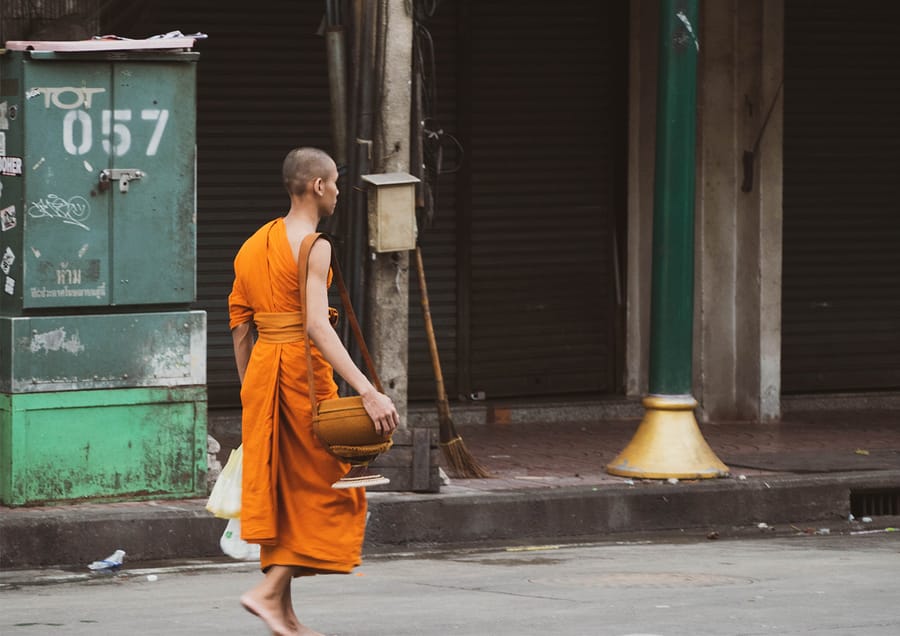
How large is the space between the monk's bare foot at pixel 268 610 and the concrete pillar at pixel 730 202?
7.51 meters

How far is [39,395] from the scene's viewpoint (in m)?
9.35

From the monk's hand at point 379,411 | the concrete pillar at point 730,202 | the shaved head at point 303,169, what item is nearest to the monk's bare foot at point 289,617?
the monk's hand at point 379,411

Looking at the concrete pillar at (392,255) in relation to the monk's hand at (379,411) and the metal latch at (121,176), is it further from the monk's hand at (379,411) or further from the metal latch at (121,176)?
the monk's hand at (379,411)

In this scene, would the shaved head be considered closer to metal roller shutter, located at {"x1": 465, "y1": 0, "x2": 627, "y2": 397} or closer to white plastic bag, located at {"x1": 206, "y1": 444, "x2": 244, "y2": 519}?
white plastic bag, located at {"x1": 206, "y1": 444, "x2": 244, "y2": 519}

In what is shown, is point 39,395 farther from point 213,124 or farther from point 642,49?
point 642,49

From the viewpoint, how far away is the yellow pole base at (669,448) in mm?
10719

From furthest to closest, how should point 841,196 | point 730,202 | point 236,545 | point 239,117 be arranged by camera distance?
point 841,196
point 730,202
point 239,117
point 236,545

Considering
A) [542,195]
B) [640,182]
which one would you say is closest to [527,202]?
[542,195]

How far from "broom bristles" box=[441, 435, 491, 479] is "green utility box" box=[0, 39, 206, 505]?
1.55 metres

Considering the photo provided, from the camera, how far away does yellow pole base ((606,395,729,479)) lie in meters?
10.7

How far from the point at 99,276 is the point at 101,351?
0.37 m

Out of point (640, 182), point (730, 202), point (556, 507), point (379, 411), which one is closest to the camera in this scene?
point (379, 411)

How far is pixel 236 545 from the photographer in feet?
22.9

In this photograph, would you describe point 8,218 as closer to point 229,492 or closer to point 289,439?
point 229,492
